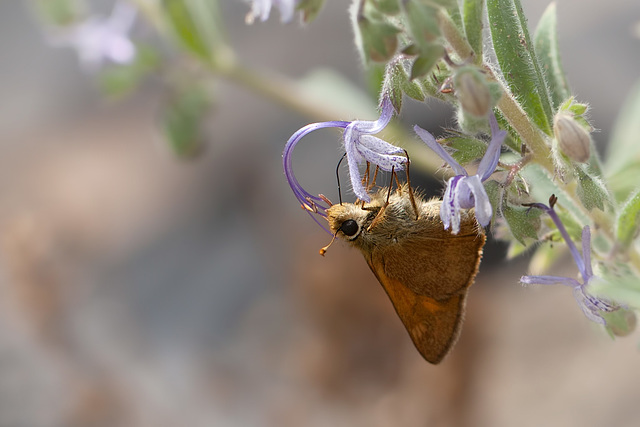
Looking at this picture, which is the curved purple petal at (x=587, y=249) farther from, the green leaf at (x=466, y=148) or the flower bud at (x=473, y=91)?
the flower bud at (x=473, y=91)

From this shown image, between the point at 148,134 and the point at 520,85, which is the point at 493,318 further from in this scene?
the point at 148,134

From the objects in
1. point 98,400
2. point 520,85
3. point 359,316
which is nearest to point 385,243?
point 520,85

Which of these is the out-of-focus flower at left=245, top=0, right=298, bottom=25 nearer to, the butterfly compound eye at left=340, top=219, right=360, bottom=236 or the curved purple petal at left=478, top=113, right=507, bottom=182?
the curved purple petal at left=478, top=113, right=507, bottom=182

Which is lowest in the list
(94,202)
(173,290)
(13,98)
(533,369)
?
(533,369)

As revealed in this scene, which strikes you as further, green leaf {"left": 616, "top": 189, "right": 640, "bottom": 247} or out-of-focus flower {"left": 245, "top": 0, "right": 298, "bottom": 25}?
green leaf {"left": 616, "top": 189, "right": 640, "bottom": 247}

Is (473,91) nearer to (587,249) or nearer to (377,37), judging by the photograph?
(377,37)

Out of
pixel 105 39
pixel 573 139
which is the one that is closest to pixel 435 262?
pixel 573 139

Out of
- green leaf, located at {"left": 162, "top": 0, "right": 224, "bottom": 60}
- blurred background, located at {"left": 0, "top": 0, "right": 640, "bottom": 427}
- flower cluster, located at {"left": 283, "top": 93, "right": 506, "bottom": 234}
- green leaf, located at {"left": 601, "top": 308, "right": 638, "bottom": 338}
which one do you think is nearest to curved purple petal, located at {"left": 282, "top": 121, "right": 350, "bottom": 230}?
flower cluster, located at {"left": 283, "top": 93, "right": 506, "bottom": 234}
